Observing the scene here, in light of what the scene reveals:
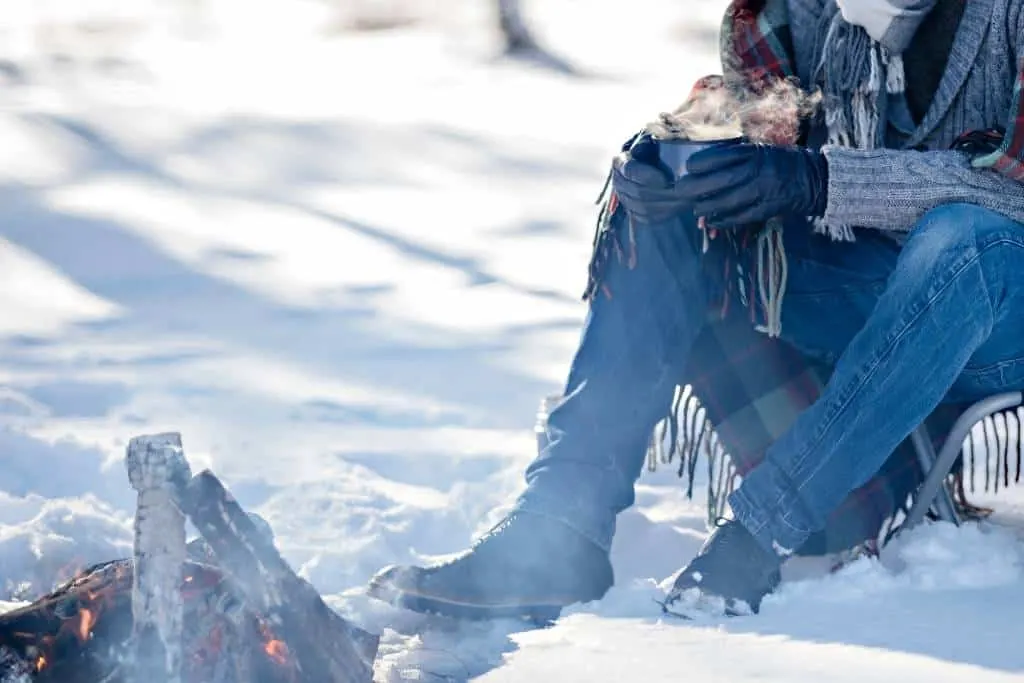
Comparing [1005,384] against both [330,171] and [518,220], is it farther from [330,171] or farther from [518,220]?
[330,171]

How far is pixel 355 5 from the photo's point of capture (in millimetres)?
9422

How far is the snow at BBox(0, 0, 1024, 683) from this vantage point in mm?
2463

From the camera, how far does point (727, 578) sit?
98.0 inches

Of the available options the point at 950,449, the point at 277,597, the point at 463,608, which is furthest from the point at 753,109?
the point at 277,597

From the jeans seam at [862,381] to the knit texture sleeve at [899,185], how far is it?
0.56ft

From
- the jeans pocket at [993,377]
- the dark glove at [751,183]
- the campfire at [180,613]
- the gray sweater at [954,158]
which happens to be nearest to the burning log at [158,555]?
the campfire at [180,613]

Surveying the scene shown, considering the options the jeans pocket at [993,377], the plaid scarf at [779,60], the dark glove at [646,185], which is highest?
the plaid scarf at [779,60]

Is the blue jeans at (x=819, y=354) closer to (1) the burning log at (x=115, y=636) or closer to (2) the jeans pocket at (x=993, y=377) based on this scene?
(2) the jeans pocket at (x=993, y=377)

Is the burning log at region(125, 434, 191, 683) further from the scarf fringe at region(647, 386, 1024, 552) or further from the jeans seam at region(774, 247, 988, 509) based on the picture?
the scarf fringe at region(647, 386, 1024, 552)

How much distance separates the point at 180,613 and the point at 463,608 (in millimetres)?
712

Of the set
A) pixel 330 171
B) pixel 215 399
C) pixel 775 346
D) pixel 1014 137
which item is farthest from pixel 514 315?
pixel 1014 137

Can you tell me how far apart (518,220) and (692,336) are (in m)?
3.31

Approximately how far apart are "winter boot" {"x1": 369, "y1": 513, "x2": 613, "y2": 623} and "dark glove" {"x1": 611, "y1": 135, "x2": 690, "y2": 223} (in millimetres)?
530

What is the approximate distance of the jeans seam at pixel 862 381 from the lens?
2439mm
